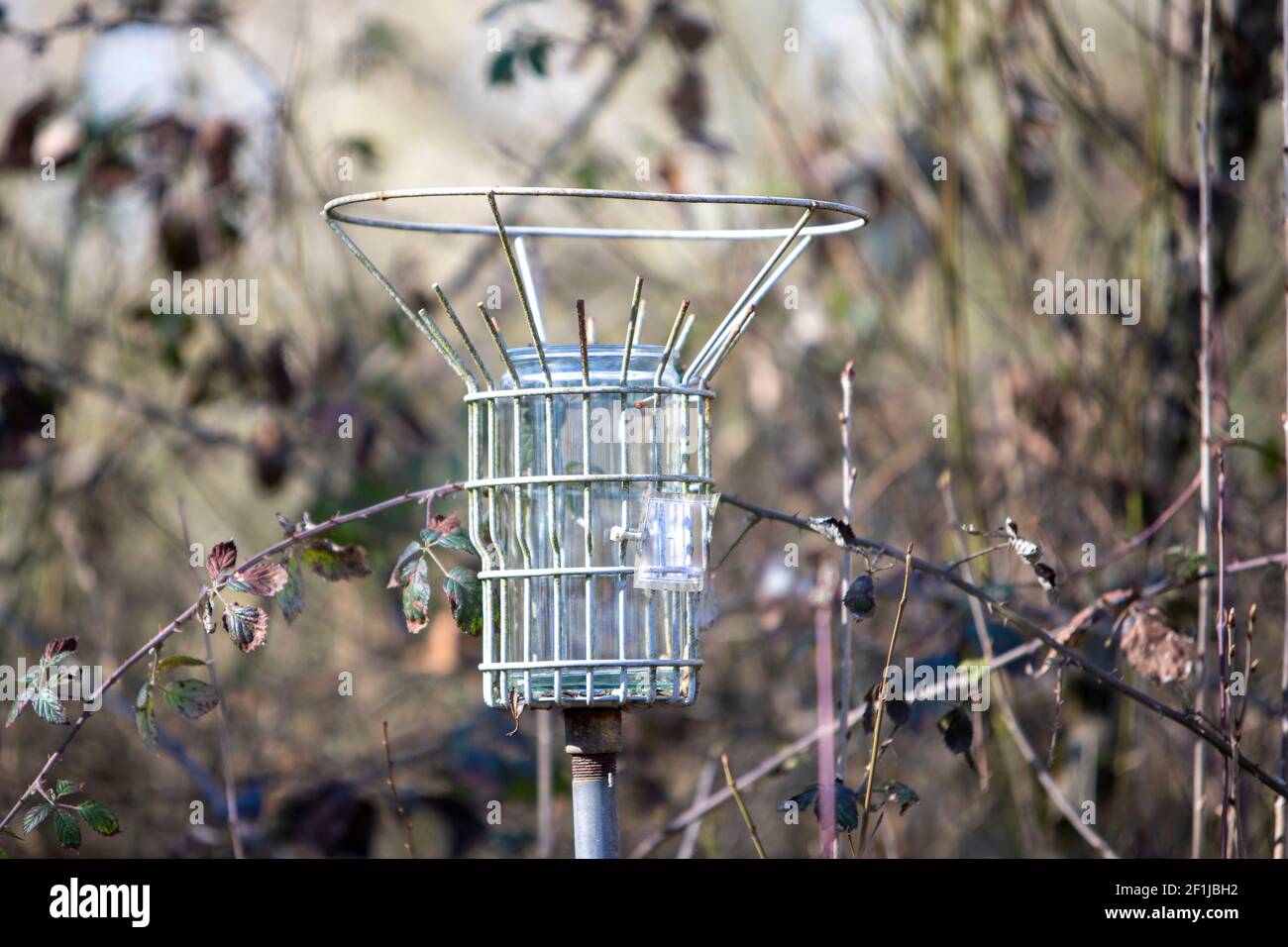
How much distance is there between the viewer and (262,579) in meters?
1.92

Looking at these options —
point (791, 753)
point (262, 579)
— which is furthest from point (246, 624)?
point (791, 753)

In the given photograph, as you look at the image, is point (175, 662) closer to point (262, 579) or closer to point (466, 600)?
point (262, 579)

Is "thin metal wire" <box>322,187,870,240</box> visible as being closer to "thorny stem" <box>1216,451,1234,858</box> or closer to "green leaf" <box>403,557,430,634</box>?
"green leaf" <box>403,557,430,634</box>

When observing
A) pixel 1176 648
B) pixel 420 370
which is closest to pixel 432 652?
pixel 420 370

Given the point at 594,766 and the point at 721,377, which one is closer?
the point at 594,766

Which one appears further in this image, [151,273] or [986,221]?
[151,273]

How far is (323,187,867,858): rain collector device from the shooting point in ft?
5.62

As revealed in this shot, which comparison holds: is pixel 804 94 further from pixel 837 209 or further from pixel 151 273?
pixel 837 209

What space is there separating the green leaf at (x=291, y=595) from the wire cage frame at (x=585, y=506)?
28cm

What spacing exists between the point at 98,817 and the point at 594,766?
0.73m

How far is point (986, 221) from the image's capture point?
4.23 meters

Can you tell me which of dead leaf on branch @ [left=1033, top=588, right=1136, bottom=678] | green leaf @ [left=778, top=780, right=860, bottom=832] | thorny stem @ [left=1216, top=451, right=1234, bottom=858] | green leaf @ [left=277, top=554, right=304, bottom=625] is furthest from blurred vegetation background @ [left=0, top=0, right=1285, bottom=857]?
green leaf @ [left=277, top=554, right=304, bottom=625]
